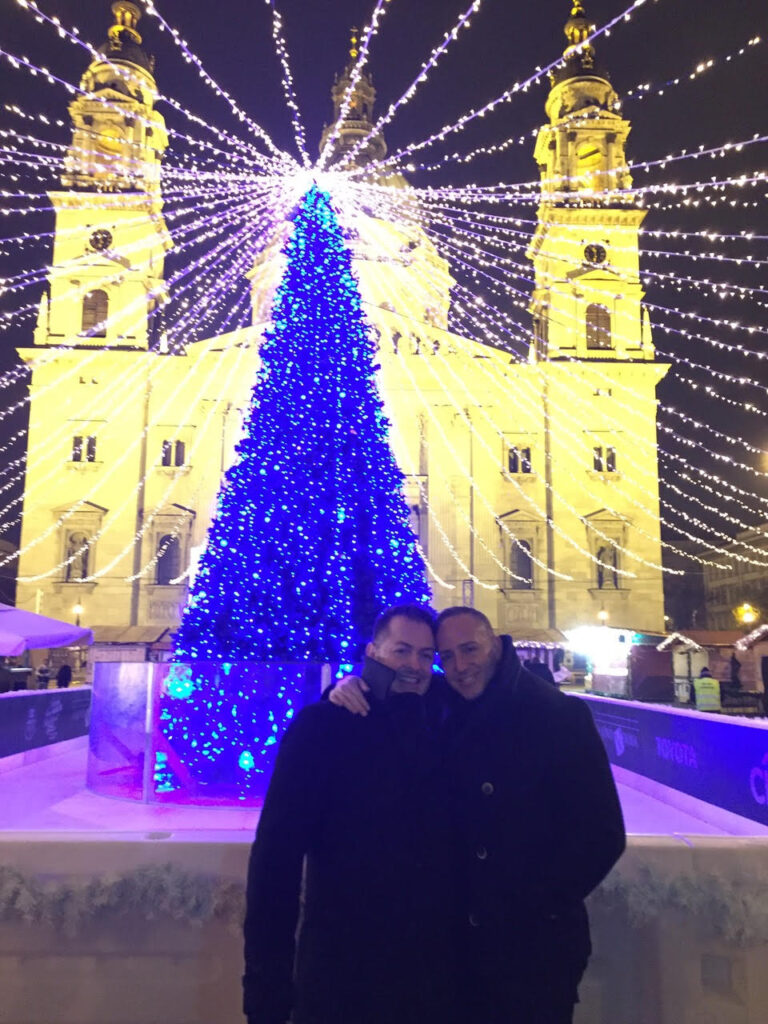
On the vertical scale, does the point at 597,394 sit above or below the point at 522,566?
above

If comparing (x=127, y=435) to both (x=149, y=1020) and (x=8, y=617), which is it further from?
(x=149, y=1020)

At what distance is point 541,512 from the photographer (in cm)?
3369

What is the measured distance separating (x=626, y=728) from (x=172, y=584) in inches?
998

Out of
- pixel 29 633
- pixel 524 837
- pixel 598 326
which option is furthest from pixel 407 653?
pixel 598 326

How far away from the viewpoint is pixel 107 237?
34.3 meters

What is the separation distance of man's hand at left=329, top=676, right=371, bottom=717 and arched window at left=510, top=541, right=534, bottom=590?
3130 cm

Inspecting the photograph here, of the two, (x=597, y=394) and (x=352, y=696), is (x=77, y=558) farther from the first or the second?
(x=352, y=696)

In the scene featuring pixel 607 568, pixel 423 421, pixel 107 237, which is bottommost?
pixel 607 568

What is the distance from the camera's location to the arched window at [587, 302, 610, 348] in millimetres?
34688

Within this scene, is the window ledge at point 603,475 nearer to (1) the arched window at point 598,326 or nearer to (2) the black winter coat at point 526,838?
(1) the arched window at point 598,326

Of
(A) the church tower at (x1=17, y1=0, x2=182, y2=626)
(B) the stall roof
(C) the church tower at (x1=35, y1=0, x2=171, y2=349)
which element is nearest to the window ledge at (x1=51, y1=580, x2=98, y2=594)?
(A) the church tower at (x1=17, y1=0, x2=182, y2=626)

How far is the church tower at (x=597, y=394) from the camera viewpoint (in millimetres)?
32875

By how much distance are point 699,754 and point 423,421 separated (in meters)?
28.6

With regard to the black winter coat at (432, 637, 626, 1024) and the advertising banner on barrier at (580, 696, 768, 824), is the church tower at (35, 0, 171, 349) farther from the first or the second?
the black winter coat at (432, 637, 626, 1024)
